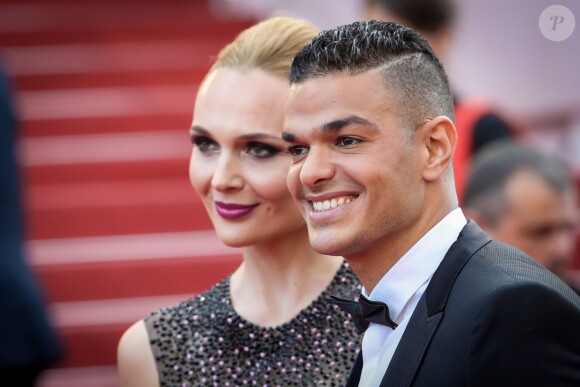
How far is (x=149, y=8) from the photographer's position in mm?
8984

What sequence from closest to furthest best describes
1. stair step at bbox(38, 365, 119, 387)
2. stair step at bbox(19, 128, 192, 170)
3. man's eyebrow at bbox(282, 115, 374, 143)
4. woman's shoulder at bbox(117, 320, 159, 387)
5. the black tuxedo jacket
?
1. the black tuxedo jacket
2. man's eyebrow at bbox(282, 115, 374, 143)
3. woman's shoulder at bbox(117, 320, 159, 387)
4. stair step at bbox(38, 365, 119, 387)
5. stair step at bbox(19, 128, 192, 170)

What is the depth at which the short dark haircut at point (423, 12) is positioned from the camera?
417 cm

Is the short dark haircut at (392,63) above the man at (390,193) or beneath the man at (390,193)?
above

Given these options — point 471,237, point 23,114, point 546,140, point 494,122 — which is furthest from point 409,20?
Result: point 23,114

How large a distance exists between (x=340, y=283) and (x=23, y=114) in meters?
4.93

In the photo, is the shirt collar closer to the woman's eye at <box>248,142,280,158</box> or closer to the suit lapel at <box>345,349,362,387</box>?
the suit lapel at <box>345,349,362,387</box>

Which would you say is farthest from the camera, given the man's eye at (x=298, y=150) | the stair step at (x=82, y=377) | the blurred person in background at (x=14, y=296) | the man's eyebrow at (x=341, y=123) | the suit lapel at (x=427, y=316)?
the stair step at (x=82, y=377)

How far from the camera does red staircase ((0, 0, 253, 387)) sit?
6074 millimetres

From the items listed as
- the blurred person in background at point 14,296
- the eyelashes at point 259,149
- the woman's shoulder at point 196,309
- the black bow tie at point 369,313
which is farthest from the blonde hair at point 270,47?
the blurred person in background at point 14,296

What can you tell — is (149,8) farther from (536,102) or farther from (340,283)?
(340,283)

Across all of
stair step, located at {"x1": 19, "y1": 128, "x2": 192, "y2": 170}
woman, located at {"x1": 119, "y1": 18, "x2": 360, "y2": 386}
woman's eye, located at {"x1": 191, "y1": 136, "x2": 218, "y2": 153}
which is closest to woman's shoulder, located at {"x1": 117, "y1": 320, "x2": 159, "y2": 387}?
woman, located at {"x1": 119, "y1": 18, "x2": 360, "y2": 386}

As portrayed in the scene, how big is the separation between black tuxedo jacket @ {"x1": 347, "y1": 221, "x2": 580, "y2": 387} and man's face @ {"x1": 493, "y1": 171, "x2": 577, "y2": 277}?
6.88ft

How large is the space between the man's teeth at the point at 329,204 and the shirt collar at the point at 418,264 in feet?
0.54

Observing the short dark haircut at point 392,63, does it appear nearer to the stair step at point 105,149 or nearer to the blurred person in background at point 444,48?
the blurred person in background at point 444,48
